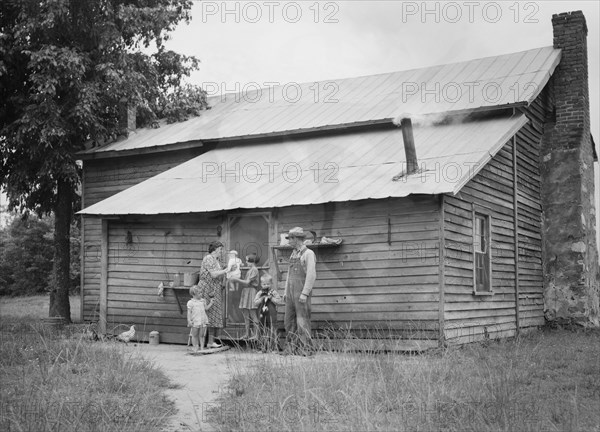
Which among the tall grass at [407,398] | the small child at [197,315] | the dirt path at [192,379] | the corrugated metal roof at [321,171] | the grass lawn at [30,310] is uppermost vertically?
the corrugated metal roof at [321,171]

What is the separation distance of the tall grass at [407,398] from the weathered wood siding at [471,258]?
3.49 meters

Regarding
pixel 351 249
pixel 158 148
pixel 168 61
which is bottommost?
pixel 351 249

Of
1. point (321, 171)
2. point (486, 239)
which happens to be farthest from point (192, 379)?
point (486, 239)

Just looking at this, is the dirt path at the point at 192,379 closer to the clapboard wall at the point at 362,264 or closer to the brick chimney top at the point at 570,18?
the clapboard wall at the point at 362,264

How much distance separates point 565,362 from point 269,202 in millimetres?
5726

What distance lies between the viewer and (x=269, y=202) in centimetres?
1343

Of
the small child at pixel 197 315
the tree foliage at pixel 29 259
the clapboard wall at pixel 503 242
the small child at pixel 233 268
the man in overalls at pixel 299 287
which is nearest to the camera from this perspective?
the man in overalls at pixel 299 287

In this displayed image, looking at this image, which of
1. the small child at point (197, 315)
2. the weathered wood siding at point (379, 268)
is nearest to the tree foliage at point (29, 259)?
the small child at point (197, 315)

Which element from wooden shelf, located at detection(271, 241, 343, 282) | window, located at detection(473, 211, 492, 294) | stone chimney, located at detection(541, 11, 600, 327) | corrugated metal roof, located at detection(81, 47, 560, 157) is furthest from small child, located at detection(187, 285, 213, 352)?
stone chimney, located at detection(541, 11, 600, 327)

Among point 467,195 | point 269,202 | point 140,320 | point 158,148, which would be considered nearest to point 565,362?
point 467,195

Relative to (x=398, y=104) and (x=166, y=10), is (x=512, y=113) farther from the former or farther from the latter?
(x=166, y=10)

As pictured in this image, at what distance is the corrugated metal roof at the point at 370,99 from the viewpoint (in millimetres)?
16172

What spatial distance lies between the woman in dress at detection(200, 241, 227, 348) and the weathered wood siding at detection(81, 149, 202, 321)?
6.18 meters

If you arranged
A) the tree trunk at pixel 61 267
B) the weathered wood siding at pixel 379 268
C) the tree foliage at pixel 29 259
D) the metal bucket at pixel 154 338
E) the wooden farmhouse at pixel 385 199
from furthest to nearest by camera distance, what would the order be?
1. the tree foliage at pixel 29 259
2. the tree trunk at pixel 61 267
3. the metal bucket at pixel 154 338
4. the wooden farmhouse at pixel 385 199
5. the weathered wood siding at pixel 379 268
